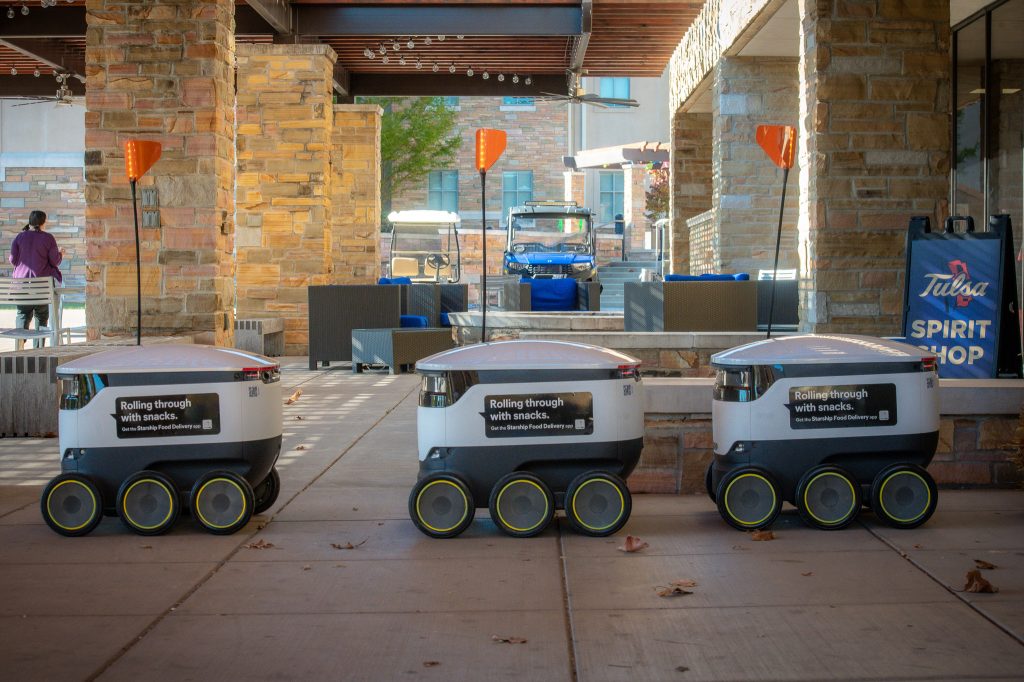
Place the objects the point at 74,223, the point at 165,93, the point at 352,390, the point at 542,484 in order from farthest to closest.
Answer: the point at 74,223 → the point at 352,390 → the point at 165,93 → the point at 542,484

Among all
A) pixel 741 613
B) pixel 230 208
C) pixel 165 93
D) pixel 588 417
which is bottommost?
pixel 741 613

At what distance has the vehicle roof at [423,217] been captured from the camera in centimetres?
2787

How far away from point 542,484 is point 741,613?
128 cm

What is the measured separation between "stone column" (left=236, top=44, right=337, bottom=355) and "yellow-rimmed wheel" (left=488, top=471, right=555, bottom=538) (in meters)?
12.4

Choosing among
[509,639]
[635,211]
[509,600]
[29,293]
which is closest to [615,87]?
[635,211]

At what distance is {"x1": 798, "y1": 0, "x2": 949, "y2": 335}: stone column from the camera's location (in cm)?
970

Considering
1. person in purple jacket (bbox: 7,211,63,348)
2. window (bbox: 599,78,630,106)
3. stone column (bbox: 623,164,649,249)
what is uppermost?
window (bbox: 599,78,630,106)

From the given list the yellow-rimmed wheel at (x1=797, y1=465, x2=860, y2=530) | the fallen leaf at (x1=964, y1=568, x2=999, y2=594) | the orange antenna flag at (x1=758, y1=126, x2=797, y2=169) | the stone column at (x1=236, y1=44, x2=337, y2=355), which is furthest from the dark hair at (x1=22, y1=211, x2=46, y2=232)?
the fallen leaf at (x1=964, y1=568, x2=999, y2=594)

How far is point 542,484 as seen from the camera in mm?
5020

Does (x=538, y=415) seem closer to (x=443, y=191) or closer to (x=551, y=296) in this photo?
(x=551, y=296)

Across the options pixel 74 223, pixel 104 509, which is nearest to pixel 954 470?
pixel 104 509

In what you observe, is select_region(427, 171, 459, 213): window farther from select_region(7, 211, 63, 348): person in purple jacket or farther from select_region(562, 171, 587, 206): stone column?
select_region(7, 211, 63, 348): person in purple jacket

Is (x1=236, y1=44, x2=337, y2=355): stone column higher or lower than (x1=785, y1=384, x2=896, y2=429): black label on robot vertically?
higher

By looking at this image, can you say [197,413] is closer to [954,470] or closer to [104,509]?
[104,509]
